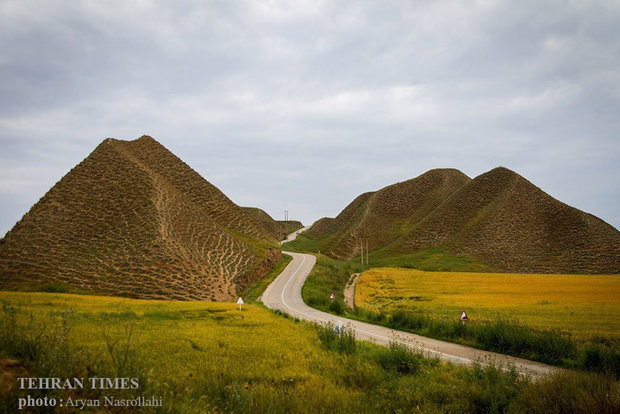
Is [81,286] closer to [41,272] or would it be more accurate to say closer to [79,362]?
[41,272]

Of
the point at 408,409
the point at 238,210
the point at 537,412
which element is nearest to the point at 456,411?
the point at 408,409

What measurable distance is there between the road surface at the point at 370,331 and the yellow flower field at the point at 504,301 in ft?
15.5

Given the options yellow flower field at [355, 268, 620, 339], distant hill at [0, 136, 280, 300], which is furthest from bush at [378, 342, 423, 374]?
distant hill at [0, 136, 280, 300]

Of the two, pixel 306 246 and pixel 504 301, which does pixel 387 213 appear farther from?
pixel 504 301

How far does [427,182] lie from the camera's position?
505 ft

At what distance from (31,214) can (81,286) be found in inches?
1043

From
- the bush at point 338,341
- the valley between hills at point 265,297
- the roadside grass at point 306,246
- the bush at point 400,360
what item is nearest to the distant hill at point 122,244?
the valley between hills at point 265,297

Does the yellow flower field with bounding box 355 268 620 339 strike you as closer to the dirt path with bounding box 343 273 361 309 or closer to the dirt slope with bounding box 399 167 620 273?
the dirt path with bounding box 343 273 361 309

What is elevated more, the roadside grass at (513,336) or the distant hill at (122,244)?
the distant hill at (122,244)

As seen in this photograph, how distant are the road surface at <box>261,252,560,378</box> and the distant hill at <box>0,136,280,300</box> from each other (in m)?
5.43

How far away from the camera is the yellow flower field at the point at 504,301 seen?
68.3 ft

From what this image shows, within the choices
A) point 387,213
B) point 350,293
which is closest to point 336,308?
point 350,293

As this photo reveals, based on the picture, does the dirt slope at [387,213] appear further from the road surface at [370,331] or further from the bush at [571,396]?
the bush at [571,396]

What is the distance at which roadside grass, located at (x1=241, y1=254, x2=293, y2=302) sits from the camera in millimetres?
42438
